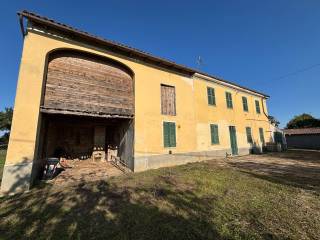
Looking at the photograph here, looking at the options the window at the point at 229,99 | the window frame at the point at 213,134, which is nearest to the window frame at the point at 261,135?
the window at the point at 229,99

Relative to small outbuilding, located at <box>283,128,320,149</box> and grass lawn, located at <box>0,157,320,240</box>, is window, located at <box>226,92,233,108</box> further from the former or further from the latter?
small outbuilding, located at <box>283,128,320,149</box>

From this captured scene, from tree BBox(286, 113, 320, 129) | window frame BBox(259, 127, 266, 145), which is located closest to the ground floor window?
window frame BBox(259, 127, 266, 145)

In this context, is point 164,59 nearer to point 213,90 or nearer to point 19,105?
point 213,90

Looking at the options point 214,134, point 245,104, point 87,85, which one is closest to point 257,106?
point 245,104

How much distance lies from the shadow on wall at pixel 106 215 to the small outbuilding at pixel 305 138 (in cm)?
3184

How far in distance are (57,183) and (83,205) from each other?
308 cm

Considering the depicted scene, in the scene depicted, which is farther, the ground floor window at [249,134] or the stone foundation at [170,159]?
the ground floor window at [249,134]

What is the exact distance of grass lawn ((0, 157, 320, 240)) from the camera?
3.51 metres

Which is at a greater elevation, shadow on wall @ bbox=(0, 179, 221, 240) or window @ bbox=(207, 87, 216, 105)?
window @ bbox=(207, 87, 216, 105)

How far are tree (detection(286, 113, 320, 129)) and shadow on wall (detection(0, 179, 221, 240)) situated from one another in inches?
1714

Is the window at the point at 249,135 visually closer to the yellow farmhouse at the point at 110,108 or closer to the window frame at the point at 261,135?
the yellow farmhouse at the point at 110,108

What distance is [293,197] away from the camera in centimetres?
511

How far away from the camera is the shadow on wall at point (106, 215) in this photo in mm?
3533

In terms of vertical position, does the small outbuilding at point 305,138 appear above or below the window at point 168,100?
below
